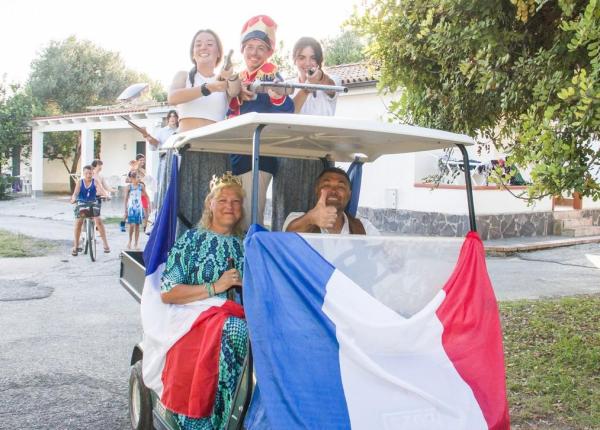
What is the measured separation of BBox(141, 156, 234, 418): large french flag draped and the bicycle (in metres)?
7.95

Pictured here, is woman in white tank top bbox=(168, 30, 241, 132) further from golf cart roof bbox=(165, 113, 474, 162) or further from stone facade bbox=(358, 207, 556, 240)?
stone facade bbox=(358, 207, 556, 240)

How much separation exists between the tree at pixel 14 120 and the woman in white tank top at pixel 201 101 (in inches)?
1155

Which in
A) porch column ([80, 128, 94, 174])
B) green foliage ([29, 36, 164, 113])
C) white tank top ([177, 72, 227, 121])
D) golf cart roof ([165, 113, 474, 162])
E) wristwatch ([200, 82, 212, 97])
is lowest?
golf cart roof ([165, 113, 474, 162])

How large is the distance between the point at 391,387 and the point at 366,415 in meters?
0.17

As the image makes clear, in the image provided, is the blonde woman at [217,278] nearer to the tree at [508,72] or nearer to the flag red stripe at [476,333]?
the flag red stripe at [476,333]

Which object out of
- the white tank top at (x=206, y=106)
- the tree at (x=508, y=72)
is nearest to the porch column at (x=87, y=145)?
the tree at (x=508, y=72)

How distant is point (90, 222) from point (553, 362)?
8.53 m

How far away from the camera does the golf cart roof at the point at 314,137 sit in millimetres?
3105

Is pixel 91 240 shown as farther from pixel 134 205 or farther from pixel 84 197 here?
pixel 134 205

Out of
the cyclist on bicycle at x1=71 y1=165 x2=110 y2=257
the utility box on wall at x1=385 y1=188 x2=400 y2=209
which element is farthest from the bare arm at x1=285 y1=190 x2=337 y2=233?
the utility box on wall at x1=385 y1=188 x2=400 y2=209

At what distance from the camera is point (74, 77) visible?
3925cm

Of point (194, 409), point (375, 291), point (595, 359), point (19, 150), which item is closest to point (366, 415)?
point (375, 291)

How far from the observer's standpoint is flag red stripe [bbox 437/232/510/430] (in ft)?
9.77

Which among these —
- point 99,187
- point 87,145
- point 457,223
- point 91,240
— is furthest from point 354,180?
point 87,145
